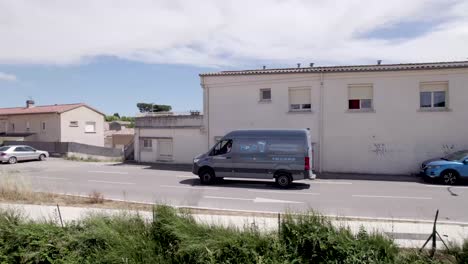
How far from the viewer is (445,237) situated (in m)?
6.09

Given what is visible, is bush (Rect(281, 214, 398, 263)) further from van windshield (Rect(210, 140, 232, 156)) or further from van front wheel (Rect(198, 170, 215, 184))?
van front wheel (Rect(198, 170, 215, 184))

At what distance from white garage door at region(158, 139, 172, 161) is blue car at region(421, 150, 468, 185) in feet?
49.8

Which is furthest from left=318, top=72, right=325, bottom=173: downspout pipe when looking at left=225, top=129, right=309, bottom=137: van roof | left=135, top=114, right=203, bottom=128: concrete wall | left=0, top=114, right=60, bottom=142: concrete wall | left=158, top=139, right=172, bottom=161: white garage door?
left=0, top=114, right=60, bottom=142: concrete wall

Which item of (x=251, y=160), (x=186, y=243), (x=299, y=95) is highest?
(x=299, y=95)

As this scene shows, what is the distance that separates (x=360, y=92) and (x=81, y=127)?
30095 mm

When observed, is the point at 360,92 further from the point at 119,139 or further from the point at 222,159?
the point at 119,139

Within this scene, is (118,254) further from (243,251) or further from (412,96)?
(412,96)

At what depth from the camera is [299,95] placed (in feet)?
65.3

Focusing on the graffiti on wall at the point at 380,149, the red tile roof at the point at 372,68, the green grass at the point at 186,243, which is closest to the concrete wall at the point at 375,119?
the graffiti on wall at the point at 380,149

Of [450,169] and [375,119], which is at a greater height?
[375,119]

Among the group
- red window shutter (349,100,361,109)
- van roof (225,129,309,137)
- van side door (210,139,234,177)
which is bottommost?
van side door (210,139,234,177)

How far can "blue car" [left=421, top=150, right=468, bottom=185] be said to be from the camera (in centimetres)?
1456

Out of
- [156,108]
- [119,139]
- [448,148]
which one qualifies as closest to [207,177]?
[448,148]

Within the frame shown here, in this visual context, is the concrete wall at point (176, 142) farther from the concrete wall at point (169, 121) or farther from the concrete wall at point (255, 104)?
the concrete wall at point (255, 104)
